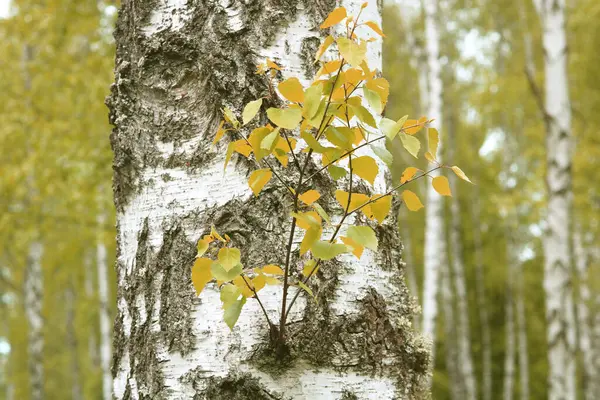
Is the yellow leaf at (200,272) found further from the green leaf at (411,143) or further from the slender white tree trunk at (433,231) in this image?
the slender white tree trunk at (433,231)

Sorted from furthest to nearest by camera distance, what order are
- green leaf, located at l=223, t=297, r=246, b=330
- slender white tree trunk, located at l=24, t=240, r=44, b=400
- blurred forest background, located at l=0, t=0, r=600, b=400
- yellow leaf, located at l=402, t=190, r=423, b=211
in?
slender white tree trunk, located at l=24, t=240, r=44, b=400 < blurred forest background, located at l=0, t=0, r=600, b=400 < yellow leaf, located at l=402, t=190, r=423, b=211 < green leaf, located at l=223, t=297, r=246, b=330

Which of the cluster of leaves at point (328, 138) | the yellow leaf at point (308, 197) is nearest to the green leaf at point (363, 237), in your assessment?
the cluster of leaves at point (328, 138)

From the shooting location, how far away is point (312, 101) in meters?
0.89

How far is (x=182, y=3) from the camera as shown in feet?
4.34

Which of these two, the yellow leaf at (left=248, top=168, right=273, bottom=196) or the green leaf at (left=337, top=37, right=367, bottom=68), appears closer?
the green leaf at (left=337, top=37, right=367, bottom=68)

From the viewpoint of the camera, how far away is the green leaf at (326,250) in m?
0.96

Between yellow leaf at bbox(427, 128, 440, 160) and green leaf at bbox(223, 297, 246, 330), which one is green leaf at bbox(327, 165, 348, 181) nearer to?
yellow leaf at bbox(427, 128, 440, 160)

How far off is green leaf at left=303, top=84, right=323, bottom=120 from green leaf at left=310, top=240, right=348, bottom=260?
0.21 metres

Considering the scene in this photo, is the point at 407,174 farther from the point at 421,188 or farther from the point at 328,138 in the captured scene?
the point at 421,188

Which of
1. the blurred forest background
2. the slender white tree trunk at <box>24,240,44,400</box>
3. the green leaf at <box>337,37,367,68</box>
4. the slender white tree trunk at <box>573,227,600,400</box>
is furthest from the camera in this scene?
the slender white tree trunk at <box>573,227,600,400</box>

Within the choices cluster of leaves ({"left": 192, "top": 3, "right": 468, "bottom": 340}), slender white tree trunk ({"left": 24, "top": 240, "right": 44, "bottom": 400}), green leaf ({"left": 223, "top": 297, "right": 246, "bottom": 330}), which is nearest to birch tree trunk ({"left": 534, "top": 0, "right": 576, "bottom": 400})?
cluster of leaves ({"left": 192, "top": 3, "right": 468, "bottom": 340})

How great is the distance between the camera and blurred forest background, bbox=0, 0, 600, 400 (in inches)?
274

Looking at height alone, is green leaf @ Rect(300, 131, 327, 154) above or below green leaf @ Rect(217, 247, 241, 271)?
above

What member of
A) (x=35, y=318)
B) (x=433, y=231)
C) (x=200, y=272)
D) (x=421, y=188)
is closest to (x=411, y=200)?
(x=200, y=272)
